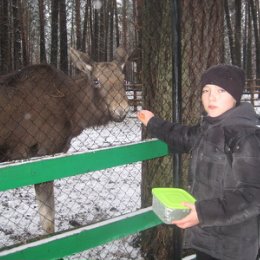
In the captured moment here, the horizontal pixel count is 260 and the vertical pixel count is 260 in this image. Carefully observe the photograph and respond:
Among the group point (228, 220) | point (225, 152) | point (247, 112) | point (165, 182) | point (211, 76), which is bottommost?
point (165, 182)

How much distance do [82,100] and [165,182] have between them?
2.50 metres

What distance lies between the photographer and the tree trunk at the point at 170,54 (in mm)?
3934

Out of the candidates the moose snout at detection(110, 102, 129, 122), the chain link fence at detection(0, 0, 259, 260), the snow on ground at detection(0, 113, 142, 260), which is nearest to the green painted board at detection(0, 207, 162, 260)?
the chain link fence at detection(0, 0, 259, 260)

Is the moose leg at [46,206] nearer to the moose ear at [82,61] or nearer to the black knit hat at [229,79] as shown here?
the moose ear at [82,61]

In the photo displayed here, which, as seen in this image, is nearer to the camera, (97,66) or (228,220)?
(228,220)

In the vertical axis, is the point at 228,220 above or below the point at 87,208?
above

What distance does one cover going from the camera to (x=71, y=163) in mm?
3012

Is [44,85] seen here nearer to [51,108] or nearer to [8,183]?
[51,108]

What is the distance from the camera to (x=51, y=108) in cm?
590

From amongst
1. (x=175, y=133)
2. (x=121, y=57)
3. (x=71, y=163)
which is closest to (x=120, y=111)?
(x=121, y=57)

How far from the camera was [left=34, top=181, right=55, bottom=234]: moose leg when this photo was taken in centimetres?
530

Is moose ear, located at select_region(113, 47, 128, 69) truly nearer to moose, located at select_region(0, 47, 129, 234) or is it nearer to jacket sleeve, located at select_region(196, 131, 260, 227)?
moose, located at select_region(0, 47, 129, 234)

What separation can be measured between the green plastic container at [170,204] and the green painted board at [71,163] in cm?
75

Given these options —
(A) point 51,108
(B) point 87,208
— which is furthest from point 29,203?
(A) point 51,108
